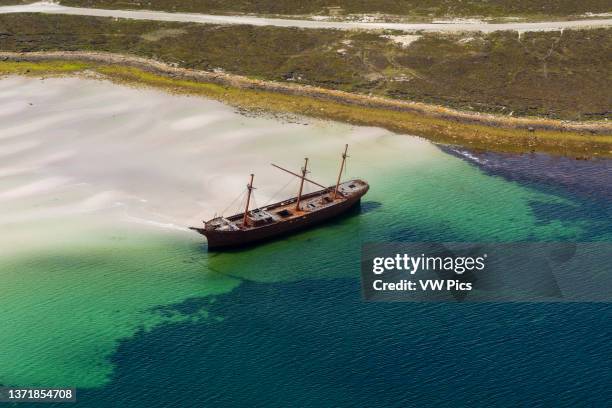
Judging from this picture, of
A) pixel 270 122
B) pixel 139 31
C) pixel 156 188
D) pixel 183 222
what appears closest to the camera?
pixel 183 222

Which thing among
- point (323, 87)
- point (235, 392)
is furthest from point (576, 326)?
point (323, 87)

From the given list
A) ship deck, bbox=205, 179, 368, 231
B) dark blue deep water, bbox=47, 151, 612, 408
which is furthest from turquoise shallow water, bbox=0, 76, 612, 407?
ship deck, bbox=205, 179, 368, 231

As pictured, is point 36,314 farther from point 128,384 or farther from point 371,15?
point 371,15

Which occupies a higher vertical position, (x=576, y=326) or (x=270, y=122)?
(x=270, y=122)

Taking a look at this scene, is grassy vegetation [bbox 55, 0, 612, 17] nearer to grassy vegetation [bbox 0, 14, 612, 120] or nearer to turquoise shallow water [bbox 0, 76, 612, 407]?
grassy vegetation [bbox 0, 14, 612, 120]

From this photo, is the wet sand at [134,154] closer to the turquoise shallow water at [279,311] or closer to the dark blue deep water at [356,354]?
the turquoise shallow water at [279,311]

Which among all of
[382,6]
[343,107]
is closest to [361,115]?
[343,107]

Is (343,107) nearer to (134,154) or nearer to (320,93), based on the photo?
(320,93)
